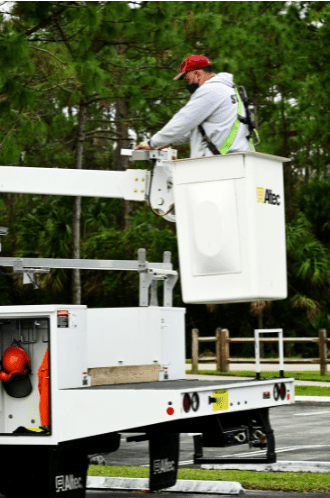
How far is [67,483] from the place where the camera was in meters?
6.34

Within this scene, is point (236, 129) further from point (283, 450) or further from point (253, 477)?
point (283, 450)

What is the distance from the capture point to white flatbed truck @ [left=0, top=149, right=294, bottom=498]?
607 cm

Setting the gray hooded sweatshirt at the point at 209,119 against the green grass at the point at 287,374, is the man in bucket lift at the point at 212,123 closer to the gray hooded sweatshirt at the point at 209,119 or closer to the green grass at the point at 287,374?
the gray hooded sweatshirt at the point at 209,119

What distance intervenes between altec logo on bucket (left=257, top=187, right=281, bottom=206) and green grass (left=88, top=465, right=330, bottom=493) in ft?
9.30

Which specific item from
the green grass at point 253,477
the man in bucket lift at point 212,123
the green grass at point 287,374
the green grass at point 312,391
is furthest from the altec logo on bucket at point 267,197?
the green grass at point 287,374

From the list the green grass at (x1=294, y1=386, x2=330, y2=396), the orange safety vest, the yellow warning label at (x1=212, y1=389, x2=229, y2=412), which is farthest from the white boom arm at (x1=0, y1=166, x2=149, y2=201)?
the green grass at (x1=294, y1=386, x2=330, y2=396)

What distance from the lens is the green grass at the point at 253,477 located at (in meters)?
8.20

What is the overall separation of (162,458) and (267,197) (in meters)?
2.35

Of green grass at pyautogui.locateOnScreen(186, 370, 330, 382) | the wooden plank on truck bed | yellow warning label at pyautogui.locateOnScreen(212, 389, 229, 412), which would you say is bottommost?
green grass at pyautogui.locateOnScreen(186, 370, 330, 382)

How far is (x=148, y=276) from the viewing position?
734cm

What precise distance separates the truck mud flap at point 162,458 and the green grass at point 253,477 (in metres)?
1.13

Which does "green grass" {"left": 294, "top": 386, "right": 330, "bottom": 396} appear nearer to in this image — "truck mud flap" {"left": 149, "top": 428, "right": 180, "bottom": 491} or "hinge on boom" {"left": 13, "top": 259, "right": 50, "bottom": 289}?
"truck mud flap" {"left": 149, "top": 428, "right": 180, "bottom": 491}

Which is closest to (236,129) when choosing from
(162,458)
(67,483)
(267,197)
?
(267,197)

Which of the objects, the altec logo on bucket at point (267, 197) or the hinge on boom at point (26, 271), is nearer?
the altec logo on bucket at point (267, 197)
